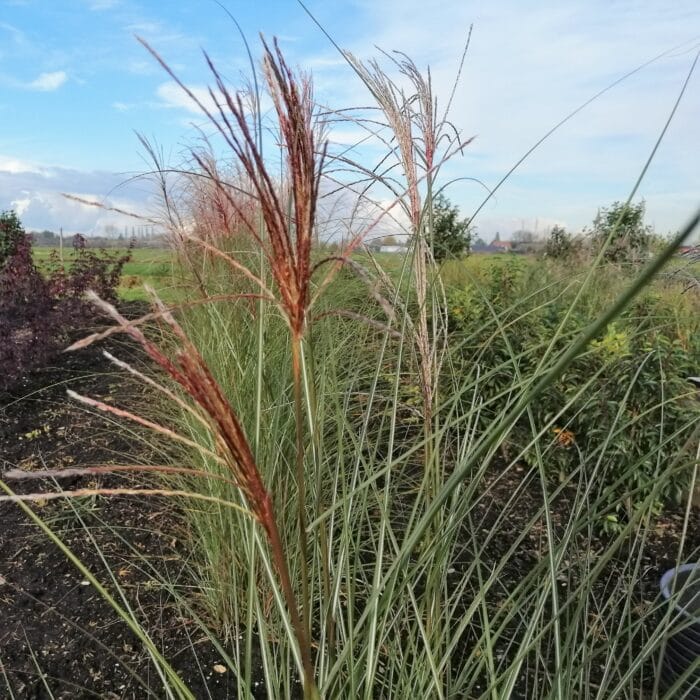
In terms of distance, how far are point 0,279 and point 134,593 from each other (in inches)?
145

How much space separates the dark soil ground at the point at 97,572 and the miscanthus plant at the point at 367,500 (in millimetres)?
77

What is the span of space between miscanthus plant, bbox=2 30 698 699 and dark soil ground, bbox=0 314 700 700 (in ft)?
0.25

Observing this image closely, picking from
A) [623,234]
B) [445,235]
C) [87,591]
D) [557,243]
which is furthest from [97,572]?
[557,243]

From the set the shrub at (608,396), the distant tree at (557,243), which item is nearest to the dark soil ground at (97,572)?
the shrub at (608,396)

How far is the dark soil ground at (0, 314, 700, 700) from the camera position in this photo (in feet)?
6.08

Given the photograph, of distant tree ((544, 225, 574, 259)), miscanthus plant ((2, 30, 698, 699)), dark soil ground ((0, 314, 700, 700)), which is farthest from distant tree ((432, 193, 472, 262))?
distant tree ((544, 225, 574, 259))

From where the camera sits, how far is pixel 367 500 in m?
2.09

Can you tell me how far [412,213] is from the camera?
142 cm

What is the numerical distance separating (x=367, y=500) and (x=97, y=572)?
1.13m

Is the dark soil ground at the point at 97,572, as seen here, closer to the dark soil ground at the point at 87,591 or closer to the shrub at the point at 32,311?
the dark soil ground at the point at 87,591

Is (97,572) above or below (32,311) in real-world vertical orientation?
below

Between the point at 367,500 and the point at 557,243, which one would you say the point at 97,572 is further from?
the point at 557,243

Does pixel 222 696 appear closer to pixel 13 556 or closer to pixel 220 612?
pixel 220 612

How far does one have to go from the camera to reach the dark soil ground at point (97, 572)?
6.08 ft
